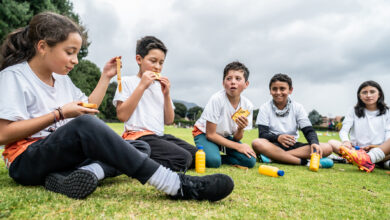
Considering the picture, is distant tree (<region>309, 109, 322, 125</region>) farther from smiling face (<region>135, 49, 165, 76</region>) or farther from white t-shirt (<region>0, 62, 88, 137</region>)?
white t-shirt (<region>0, 62, 88, 137</region>)

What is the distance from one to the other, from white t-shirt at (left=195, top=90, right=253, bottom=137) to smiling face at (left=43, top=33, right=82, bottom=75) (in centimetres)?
234

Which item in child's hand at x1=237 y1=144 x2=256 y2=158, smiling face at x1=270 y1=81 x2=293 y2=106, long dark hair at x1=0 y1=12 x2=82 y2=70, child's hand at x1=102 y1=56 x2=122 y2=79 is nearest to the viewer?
long dark hair at x1=0 y1=12 x2=82 y2=70

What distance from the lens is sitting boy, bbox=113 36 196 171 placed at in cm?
321

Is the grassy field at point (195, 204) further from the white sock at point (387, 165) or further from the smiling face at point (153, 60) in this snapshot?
the white sock at point (387, 165)

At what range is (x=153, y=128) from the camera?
349cm

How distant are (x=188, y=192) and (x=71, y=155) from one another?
2.97ft

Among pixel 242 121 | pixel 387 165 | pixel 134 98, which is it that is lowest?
pixel 387 165

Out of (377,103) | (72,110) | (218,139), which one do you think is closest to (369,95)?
(377,103)

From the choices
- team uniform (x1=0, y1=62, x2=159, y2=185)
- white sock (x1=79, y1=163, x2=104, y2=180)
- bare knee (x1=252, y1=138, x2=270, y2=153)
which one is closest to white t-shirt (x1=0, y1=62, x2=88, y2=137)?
team uniform (x1=0, y1=62, x2=159, y2=185)

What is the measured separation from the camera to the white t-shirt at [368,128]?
4.97 m

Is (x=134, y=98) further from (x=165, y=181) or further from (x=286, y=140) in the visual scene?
(x=286, y=140)

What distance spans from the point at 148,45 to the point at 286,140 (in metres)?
2.82

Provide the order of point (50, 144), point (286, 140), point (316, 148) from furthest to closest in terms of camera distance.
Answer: point (286, 140)
point (316, 148)
point (50, 144)

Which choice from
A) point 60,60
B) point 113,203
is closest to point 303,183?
point 113,203
